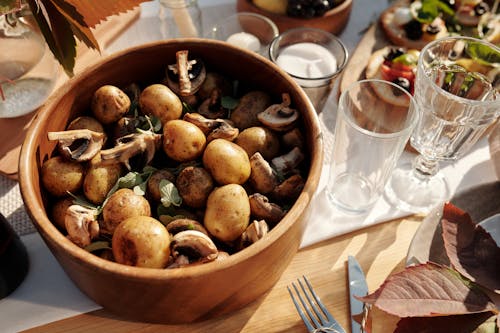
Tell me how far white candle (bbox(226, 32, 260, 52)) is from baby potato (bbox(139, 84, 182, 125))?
327mm

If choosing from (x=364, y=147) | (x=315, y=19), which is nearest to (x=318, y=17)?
(x=315, y=19)

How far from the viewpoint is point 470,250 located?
0.68 metres

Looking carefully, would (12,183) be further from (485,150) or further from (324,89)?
(485,150)

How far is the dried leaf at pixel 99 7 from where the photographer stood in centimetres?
53

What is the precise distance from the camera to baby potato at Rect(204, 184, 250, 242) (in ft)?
2.20

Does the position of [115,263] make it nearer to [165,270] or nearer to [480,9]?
[165,270]

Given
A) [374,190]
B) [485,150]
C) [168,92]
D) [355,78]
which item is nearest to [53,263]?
[168,92]

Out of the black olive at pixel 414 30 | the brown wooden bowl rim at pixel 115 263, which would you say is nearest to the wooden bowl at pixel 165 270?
the brown wooden bowl rim at pixel 115 263

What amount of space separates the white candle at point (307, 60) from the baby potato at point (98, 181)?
467mm

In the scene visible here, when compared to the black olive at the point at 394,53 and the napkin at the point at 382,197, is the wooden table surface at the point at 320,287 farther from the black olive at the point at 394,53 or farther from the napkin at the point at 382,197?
the black olive at the point at 394,53

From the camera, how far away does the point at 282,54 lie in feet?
3.50

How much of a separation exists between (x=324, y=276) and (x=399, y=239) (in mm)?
158

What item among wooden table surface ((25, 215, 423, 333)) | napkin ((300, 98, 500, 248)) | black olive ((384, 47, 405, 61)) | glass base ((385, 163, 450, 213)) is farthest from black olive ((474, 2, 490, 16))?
wooden table surface ((25, 215, 423, 333))

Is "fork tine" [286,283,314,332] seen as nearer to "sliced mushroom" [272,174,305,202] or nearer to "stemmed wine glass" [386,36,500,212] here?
"sliced mushroom" [272,174,305,202]
